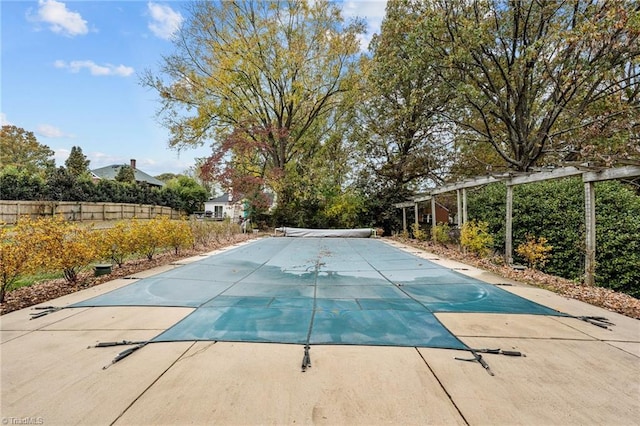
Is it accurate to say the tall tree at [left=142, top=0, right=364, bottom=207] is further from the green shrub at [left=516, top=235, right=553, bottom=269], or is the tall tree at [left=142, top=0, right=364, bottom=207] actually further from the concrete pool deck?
the concrete pool deck

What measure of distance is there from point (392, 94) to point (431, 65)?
13.4ft

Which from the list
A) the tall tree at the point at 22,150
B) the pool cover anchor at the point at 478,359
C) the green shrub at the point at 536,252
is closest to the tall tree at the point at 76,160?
the tall tree at the point at 22,150

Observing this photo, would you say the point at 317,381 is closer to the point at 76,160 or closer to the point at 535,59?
the point at 535,59

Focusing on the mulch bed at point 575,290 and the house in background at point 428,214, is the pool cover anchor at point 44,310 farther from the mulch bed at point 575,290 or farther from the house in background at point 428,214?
the house in background at point 428,214

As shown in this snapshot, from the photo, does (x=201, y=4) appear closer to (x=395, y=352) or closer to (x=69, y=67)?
(x=69, y=67)

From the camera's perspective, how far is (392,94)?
14.2 m

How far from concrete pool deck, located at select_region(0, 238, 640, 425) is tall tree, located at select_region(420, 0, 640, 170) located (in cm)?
793

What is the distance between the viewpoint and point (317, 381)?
2.00m

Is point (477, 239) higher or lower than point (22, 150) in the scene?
lower

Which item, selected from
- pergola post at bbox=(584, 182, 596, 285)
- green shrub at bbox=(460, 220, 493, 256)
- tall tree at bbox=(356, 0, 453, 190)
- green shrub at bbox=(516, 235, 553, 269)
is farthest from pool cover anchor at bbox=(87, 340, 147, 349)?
tall tree at bbox=(356, 0, 453, 190)

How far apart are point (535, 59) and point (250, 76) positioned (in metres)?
12.3

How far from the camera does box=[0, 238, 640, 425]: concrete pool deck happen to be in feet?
5.51

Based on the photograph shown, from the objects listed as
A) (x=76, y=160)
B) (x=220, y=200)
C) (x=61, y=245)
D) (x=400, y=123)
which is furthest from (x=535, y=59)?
(x=220, y=200)

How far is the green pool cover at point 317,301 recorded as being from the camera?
2729mm
